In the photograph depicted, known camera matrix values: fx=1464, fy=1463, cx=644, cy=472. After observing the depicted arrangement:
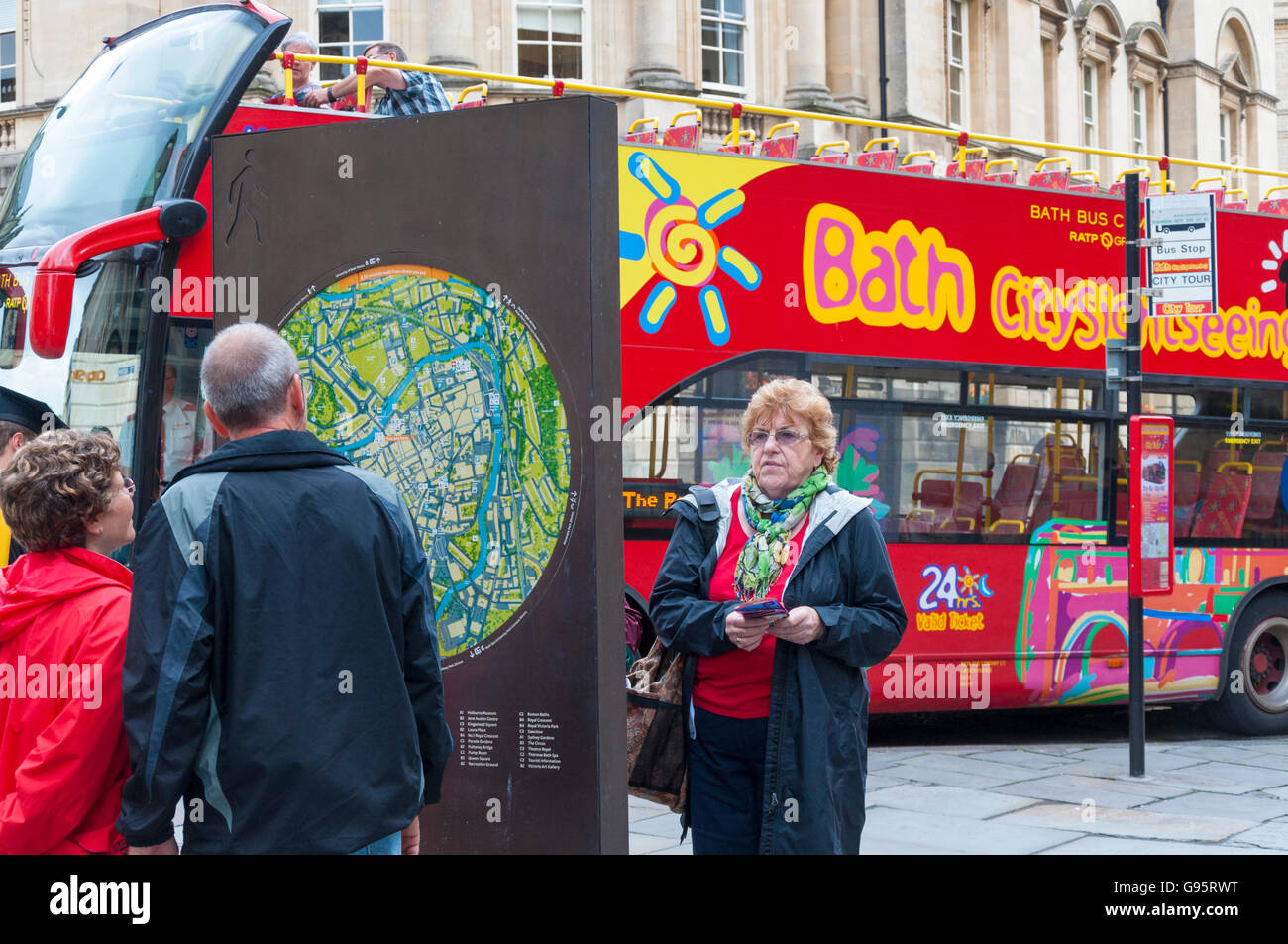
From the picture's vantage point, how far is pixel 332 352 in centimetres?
412

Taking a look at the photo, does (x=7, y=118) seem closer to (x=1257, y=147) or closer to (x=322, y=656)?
(x=322, y=656)

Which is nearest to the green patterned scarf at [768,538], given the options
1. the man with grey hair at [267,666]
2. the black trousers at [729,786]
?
the black trousers at [729,786]

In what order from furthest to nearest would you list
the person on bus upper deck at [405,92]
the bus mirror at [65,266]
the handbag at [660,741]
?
the person on bus upper deck at [405,92], the bus mirror at [65,266], the handbag at [660,741]

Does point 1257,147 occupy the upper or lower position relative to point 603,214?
upper

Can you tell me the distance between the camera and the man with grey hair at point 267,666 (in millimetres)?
2877

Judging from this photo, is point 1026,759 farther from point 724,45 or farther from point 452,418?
point 724,45

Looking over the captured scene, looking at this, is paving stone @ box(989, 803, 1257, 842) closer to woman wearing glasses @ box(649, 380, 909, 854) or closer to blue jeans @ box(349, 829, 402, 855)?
woman wearing glasses @ box(649, 380, 909, 854)

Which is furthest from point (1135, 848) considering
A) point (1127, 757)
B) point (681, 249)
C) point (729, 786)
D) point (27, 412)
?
point (27, 412)

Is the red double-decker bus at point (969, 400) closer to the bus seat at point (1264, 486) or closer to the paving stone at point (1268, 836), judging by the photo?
the bus seat at point (1264, 486)

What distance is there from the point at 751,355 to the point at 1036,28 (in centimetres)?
2392

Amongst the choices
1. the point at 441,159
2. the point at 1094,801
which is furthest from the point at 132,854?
the point at 1094,801

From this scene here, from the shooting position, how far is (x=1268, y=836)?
23.1 ft

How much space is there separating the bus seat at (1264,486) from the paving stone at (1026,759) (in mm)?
2785

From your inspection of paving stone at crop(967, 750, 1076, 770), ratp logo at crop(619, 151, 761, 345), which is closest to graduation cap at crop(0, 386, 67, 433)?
ratp logo at crop(619, 151, 761, 345)
